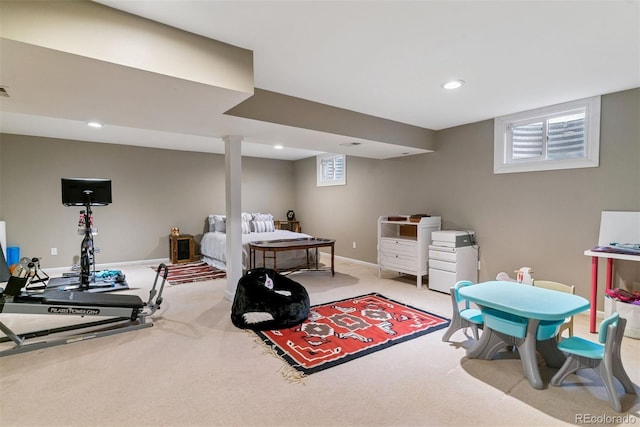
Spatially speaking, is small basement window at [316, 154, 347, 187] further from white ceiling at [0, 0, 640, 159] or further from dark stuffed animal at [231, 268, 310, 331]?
dark stuffed animal at [231, 268, 310, 331]

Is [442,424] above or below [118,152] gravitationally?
below

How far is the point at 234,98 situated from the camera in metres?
2.33

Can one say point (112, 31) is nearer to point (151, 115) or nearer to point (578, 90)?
point (151, 115)

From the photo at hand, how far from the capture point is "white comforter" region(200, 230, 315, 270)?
536 centimetres

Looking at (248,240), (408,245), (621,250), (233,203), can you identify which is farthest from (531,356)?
(248,240)

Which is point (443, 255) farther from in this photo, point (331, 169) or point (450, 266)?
point (331, 169)

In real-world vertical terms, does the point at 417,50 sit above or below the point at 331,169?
above

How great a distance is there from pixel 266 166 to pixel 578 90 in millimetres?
6216

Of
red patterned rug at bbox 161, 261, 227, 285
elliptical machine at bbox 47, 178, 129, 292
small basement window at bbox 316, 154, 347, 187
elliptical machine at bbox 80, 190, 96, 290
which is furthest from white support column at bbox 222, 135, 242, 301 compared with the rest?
small basement window at bbox 316, 154, 347, 187

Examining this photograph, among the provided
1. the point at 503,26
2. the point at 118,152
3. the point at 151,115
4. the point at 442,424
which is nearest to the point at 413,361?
the point at 442,424

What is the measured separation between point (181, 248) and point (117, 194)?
5.33 ft

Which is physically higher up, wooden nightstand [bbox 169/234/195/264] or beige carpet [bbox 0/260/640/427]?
wooden nightstand [bbox 169/234/195/264]

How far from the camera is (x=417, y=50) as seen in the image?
2254 mm

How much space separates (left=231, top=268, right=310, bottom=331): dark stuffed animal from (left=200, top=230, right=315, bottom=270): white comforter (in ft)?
6.64
